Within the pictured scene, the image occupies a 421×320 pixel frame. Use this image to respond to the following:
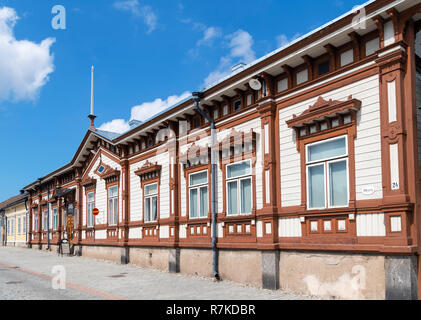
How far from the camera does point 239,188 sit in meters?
13.8

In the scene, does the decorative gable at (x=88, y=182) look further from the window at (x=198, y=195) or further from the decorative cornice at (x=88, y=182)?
the window at (x=198, y=195)

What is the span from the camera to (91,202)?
24703 mm

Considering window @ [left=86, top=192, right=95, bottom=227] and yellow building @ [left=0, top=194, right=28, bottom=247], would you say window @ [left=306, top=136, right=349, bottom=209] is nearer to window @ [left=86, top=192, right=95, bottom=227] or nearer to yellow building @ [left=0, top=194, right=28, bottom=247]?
window @ [left=86, top=192, right=95, bottom=227]

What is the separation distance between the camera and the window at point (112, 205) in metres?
21.7

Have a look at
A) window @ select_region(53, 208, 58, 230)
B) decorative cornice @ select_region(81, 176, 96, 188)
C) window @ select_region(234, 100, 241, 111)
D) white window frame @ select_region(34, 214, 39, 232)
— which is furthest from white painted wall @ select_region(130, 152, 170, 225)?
white window frame @ select_region(34, 214, 39, 232)

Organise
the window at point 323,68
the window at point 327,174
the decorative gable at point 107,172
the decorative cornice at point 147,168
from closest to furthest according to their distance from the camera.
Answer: the window at point 327,174
the window at point 323,68
the decorative cornice at point 147,168
the decorative gable at point 107,172

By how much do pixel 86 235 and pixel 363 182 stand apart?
61.2 feet

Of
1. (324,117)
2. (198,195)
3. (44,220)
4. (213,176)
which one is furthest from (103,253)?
(324,117)

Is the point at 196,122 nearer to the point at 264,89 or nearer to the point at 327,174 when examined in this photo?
the point at 264,89

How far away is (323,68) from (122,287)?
870 cm

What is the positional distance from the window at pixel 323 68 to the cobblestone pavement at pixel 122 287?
228 inches

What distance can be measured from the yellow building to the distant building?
23.9 metres

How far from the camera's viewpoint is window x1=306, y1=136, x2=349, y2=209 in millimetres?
10641

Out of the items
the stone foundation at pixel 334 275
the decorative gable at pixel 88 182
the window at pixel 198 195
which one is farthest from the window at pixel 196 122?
the decorative gable at pixel 88 182
